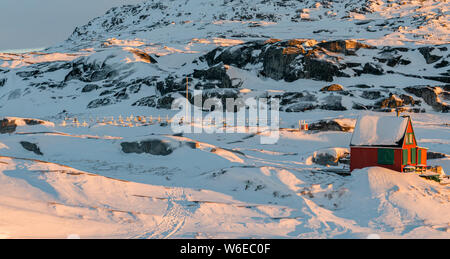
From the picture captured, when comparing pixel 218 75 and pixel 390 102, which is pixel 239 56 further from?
pixel 390 102

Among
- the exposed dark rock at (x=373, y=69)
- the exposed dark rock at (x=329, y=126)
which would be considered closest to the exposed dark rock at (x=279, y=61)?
the exposed dark rock at (x=373, y=69)

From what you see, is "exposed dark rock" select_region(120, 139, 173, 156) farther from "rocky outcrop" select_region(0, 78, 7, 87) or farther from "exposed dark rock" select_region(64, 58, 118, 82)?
"rocky outcrop" select_region(0, 78, 7, 87)

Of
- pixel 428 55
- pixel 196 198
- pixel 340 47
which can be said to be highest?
Answer: pixel 340 47

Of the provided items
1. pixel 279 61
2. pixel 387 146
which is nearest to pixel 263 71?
pixel 279 61

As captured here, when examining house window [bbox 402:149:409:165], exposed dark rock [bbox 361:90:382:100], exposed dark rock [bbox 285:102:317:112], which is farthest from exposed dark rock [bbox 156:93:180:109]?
house window [bbox 402:149:409:165]

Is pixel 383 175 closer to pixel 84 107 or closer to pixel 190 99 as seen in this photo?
pixel 190 99
